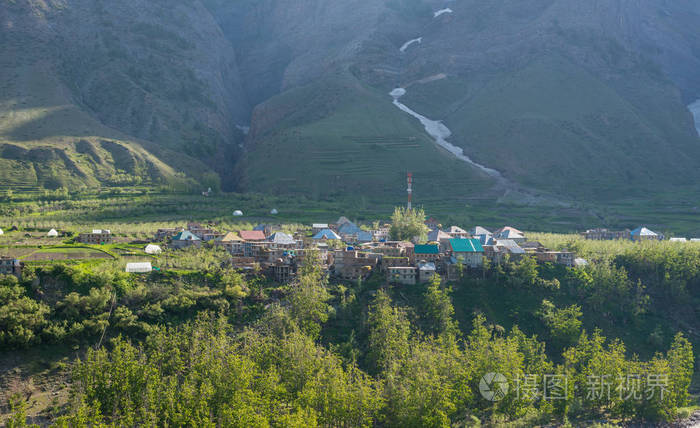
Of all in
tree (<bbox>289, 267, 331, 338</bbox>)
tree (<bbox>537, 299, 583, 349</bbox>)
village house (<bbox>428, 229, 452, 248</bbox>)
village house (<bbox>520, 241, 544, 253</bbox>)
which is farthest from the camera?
village house (<bbox>520, 241, 544, 253</bbox>)

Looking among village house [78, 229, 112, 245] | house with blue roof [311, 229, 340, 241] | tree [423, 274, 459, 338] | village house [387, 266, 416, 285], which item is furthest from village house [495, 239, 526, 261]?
village house [78, 229, 112, 245]

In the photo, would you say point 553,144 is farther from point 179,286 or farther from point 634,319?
point 179,286

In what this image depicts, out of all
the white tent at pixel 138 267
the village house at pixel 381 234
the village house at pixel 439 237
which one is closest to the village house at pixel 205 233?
the white tent at pixel 138 267

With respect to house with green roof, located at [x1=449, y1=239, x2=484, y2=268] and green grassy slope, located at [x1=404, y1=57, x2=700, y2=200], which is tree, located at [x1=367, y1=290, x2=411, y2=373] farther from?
green grassy slope, located at [x1=404, y1=57, x2=700, y2=200]

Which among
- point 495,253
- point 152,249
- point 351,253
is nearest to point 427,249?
point 495,253

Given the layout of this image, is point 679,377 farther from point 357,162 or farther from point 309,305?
point 357,162

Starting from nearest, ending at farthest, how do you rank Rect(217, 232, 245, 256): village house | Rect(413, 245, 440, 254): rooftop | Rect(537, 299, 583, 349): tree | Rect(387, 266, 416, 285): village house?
Rect(537, 299, 583, 349): tree, Rect(387, 266, 416, 285): village house, Rect(413, 245, 440, 254): rooftop, Rect(217, 232, 245, 256): village house
